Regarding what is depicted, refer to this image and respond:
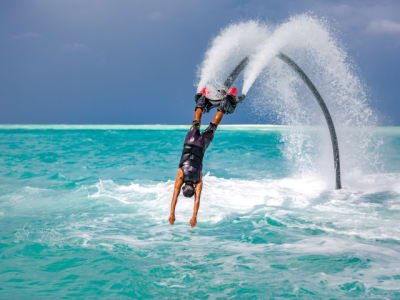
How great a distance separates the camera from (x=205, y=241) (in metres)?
9.95

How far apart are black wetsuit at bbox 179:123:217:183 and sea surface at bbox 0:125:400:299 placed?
2.03 m

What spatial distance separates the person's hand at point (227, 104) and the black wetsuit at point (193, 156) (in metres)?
1.09

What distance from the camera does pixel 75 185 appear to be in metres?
18.8

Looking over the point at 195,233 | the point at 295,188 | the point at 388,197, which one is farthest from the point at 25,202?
the point at 388,197

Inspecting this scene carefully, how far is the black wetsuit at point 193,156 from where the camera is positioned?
873cm

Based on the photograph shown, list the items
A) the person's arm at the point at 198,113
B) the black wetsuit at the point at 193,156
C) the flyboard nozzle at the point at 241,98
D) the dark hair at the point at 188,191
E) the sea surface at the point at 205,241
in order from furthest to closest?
the flyboard nozzle at the point at 241,98 → the person's arm at the point at 198,113 → the black wetsuit at the point at 193,156 → the dark hair at the point at 188,191 → the sea surface at the point at 205,241

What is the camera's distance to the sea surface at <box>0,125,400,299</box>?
23.5ft

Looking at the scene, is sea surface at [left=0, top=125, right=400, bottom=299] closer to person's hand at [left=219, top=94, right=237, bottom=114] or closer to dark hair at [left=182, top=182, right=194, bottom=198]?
dark hair at [left=182, top=182, right=194, bottom=198]

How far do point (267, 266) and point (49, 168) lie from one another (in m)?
20.5

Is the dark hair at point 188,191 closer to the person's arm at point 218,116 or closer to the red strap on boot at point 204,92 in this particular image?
the person's arm at point 218,116

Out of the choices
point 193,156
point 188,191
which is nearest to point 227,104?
point 193,156

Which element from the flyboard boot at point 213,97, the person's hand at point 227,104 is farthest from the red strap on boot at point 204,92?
the person's hand at point 227,104

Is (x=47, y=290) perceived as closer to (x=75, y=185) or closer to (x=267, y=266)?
(x=267, y=266)

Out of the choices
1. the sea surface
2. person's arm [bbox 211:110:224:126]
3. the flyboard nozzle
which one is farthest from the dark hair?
the flyboard nozzle
